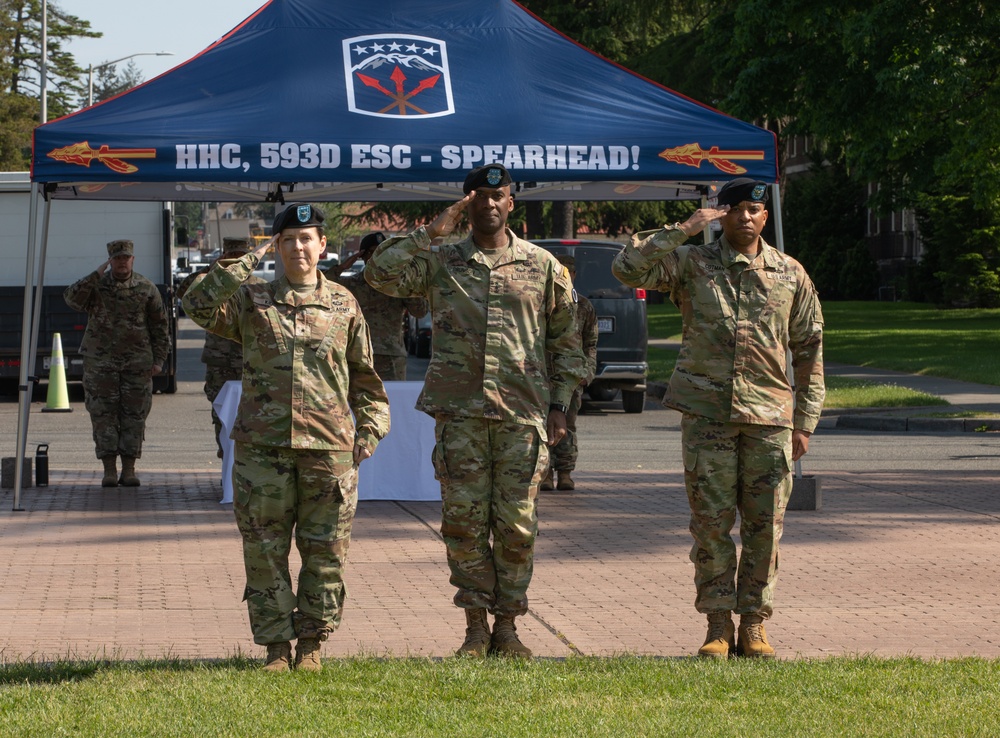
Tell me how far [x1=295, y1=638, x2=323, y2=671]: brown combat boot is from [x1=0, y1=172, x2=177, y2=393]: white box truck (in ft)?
51.2

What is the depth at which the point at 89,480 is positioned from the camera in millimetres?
12648

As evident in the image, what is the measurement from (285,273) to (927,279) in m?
44.8

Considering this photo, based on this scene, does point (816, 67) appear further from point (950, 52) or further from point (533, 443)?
point (533, 443)

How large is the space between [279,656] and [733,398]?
2.15 meters

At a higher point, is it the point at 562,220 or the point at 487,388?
the point at 562,220

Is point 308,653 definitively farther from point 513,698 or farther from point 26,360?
point 26,360

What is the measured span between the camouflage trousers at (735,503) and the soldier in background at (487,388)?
64cm

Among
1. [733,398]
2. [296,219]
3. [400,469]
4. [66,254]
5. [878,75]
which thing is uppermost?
[878,75]

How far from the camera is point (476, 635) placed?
608 cm

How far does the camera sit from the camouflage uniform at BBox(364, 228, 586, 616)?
19.8 ft

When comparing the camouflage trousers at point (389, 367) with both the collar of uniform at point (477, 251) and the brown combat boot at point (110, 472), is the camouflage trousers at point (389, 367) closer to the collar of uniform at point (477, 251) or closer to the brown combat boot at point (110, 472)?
the brown combat boot at point (110, 472)

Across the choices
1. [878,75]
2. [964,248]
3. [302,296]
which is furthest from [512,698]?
[964,248]

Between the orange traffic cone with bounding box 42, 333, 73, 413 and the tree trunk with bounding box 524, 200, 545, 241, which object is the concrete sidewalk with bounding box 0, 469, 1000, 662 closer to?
the orange traffic cone with bounding box 42, 333, 73, 413

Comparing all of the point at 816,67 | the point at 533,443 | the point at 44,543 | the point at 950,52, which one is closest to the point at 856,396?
the point at 950,52
